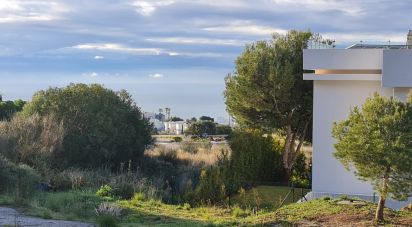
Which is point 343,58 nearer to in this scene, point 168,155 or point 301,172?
point 301,172

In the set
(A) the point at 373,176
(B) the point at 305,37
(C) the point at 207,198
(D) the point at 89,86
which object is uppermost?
(B) the point at 305,37

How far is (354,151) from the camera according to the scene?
12414mm

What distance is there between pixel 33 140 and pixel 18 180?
6.97 metres

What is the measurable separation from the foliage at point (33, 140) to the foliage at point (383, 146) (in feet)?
51.2

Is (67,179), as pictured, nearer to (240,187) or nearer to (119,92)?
(240,187)

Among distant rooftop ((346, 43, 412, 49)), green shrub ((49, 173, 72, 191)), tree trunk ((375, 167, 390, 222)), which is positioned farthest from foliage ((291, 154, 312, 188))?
tree trunk ((375, 167, 390, 222))

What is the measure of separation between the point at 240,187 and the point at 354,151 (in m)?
11.1

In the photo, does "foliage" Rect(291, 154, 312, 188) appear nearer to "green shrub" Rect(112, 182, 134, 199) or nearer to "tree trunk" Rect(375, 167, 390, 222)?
"green shrub" Rect(112, 182, 134, 199)

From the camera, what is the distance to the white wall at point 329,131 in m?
19.2

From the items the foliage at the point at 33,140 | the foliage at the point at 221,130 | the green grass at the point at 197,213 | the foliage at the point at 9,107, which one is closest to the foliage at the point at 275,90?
the green grass at the point at 197,213

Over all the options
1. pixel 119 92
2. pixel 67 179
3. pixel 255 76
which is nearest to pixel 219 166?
pixel 255 76

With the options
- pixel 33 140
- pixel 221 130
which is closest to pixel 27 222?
pixel 33 140

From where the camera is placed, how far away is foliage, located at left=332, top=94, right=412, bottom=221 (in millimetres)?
12000

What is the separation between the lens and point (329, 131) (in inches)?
767
